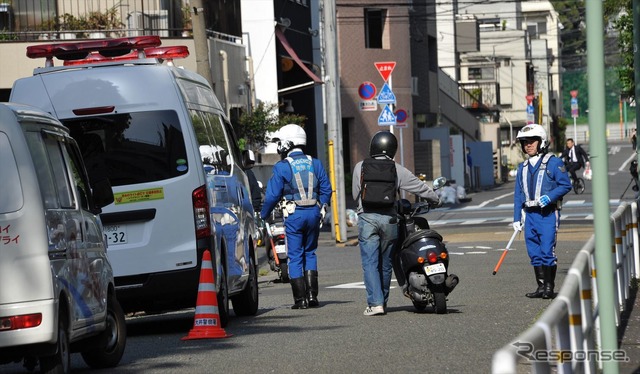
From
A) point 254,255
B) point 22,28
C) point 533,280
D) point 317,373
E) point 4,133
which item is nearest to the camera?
point 4,133

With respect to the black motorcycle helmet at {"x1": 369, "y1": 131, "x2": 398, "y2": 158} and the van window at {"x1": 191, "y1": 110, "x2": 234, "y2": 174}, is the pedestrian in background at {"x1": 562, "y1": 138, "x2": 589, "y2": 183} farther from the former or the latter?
the black motorcycle helmet at {"x1": 369, "y1": 131, "x2": 398, "y2": 158}

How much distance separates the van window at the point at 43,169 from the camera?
905cm

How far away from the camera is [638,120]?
52.4 feet

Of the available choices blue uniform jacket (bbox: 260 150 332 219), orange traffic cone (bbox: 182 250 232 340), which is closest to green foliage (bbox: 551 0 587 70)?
blue uniform jacket (bbox: 260 150 332 219)

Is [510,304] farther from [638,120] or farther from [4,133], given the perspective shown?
[4,133]

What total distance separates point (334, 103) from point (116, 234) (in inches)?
632

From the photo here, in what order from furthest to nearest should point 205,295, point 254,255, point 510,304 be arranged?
point 254,255, point 510,304, point 205,295

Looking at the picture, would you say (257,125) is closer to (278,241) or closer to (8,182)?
(278,241)

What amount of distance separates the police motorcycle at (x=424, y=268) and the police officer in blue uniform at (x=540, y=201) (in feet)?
4.98

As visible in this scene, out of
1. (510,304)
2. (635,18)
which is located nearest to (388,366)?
(510,304)

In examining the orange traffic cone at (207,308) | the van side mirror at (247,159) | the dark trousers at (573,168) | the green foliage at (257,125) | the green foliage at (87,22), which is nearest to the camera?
the orange traffic cone at (207,308)

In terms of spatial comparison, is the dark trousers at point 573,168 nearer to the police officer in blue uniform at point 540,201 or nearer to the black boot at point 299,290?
the police officer in blue uniform at point 540,201

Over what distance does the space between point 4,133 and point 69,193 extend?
1105mm

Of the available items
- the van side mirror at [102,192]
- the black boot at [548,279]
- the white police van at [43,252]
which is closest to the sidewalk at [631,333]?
the black boot at [548,279]
